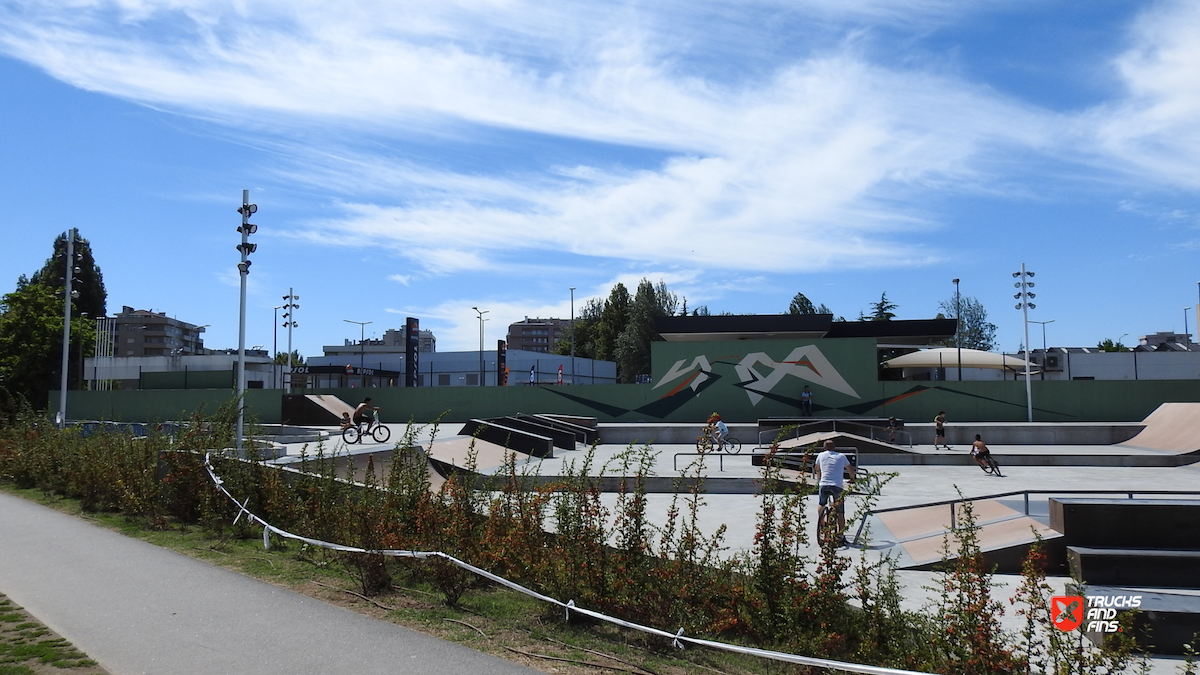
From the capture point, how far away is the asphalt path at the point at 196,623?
18.5 ft

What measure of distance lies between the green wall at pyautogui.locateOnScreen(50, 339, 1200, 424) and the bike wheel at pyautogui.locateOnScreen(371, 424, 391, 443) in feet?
29.6

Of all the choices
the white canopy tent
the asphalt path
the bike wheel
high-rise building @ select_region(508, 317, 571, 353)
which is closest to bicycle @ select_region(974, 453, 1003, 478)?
the asphalt path

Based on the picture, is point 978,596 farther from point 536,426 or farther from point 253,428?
point 536,426

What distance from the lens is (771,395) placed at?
1388 inches

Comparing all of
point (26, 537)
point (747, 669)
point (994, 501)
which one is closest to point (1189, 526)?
point (994, 501)

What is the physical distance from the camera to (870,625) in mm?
5590

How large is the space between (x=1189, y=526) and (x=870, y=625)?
5710mm

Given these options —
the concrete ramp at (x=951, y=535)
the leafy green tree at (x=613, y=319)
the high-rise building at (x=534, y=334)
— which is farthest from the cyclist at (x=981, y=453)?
the high-rise building at (x=534, y=334)

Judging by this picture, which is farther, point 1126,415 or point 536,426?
point 1126,415

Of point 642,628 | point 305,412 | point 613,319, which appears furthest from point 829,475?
point 613,319

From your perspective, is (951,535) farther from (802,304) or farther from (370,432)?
(802,304)

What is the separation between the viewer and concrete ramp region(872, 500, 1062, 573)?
30.2ft

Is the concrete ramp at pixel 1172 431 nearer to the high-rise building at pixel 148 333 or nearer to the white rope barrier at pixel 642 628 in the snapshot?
the white rope barrier at pixel 642 628

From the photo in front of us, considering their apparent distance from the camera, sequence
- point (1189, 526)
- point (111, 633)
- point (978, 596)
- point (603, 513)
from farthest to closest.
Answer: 1. point (1189, 526)
2. point (603, 513)
3. point (111, 633)
4. point (978, 596)
